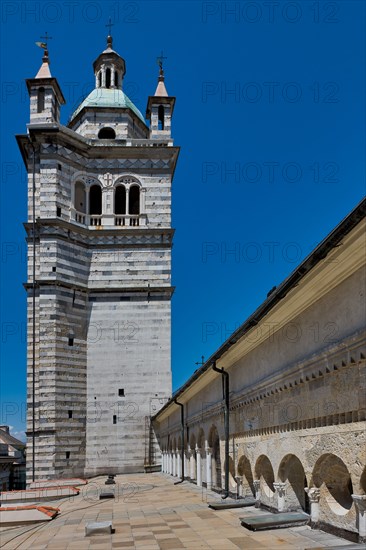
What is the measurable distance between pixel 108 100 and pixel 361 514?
37713 millimetres

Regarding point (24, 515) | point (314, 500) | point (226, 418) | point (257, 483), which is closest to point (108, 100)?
point (226, 418)

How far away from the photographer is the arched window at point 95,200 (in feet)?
128

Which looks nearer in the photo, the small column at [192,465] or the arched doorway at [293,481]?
the arched doorway at [293,481]

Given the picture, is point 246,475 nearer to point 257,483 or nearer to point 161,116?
point 257,483

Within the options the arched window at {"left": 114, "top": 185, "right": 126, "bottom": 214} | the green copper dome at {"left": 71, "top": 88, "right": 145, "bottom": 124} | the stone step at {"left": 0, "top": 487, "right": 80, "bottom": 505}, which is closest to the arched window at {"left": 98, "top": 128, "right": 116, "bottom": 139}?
the green copper dome at {"left": 71, "top": 88, "right": 145, "bottom": 124}

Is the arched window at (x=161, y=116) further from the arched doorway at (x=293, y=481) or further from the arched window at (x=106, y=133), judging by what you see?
the arched doorway at (x=293, y=481)

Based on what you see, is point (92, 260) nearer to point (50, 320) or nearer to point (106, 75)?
point (50, 320)

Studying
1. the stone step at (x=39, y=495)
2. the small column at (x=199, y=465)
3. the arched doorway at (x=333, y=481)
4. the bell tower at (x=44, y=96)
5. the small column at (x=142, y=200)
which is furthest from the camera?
the small column at (x=142, y=200)

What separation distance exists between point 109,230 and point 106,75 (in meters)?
13.2

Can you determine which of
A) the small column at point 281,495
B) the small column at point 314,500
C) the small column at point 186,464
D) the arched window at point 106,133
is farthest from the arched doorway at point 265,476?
the arched window at point 106,133

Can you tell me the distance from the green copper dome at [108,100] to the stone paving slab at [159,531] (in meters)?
29.3

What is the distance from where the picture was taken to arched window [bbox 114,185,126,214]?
39312mm

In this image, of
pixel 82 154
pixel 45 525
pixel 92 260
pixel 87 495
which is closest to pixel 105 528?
pixel 45 525

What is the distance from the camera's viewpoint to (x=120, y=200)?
3966 centimetres
